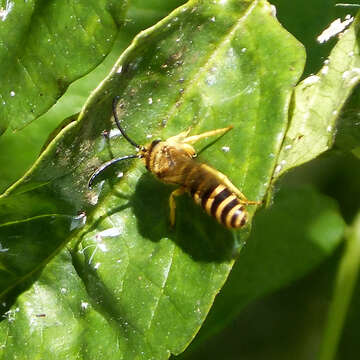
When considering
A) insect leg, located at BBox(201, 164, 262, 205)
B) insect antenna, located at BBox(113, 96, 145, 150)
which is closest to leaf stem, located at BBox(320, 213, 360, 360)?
insect leg, located at BBox(201, 164, 262, 205)

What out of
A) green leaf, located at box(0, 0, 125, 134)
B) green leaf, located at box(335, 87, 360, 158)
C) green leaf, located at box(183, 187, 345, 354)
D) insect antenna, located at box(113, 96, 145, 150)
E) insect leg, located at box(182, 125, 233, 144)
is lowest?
green leaf, located at box(183, 187, 345, 354)

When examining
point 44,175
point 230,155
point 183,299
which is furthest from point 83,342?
point 230,155

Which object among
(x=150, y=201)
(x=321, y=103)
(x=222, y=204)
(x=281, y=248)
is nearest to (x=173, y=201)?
(x=150, y=201)

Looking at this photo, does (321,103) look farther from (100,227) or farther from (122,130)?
(100,227)

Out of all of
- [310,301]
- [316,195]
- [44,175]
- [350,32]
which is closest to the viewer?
[44,175]

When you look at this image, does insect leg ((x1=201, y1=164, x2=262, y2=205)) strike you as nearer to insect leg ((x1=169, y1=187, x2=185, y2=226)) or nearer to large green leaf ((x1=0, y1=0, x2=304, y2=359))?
large green leaf ((x1=0, y1=0, x2=304, y2=359))

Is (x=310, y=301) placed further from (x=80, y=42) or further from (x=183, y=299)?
(x=80, y=42)

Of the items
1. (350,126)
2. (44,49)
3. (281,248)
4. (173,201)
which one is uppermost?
(44,49)
